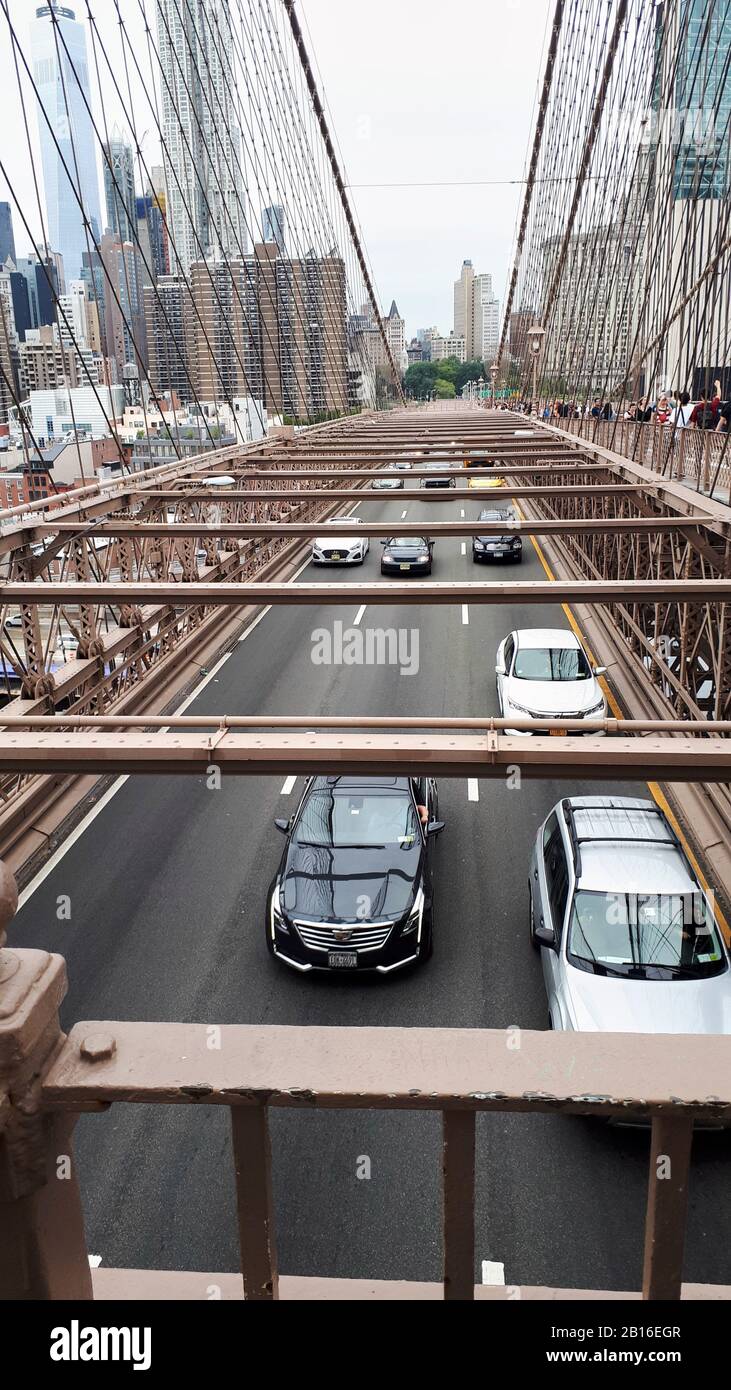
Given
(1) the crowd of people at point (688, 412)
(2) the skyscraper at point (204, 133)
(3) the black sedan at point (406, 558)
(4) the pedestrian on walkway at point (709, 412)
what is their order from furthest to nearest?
(2) the skyscraper at point (204, 133) < (3) the black sedan at point (406, 558) < (4) the pedestrian on walkway at point (709, 412) < (1) the crowd of people at point (688, 412)

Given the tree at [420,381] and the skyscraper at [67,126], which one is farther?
the tree at [420,381]

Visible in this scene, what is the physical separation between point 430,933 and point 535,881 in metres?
1.24

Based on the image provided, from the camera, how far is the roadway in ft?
20.6

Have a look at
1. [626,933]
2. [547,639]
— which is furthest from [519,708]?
[626,933]

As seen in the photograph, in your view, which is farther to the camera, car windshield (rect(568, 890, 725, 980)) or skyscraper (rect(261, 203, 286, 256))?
skyscraper (rect(261, 203, 286, 256))

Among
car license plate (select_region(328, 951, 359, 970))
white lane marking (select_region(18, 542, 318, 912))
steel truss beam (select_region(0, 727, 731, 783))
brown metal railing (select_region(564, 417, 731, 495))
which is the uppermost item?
brown metal railing (select_region(564, 417, 731, 495))

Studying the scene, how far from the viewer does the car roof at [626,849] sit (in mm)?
8508

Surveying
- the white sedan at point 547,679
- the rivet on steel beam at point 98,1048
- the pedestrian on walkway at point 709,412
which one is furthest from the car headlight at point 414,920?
the pedestrian on walkway at point 709,412


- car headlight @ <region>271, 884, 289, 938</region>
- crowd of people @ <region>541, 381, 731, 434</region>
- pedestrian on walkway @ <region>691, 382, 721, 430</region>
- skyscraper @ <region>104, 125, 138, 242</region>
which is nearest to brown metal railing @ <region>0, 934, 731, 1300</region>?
car headlight @ <region>271, 884, 289, 938</region>

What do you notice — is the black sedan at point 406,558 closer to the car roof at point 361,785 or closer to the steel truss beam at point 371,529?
the steel truss beam at point 371,529

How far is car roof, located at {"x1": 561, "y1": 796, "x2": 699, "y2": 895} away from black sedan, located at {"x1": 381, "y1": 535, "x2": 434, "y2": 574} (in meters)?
19.4

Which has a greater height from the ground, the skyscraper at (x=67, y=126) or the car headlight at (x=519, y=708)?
the skyscraper at (x=67, y=126)

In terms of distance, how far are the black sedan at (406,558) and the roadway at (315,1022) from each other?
1311cm

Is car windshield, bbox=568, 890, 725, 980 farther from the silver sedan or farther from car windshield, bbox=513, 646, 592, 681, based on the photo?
car windshield, bbox=513, 646, 592, 681
